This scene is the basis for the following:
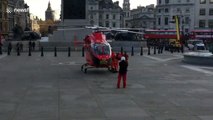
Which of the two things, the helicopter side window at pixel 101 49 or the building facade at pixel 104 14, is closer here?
the helicopter side window at pixel 101 49

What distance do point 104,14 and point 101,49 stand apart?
14872 centimetres

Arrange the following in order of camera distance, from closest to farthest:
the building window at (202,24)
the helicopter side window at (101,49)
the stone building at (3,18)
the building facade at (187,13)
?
the helicopter side window at (101,49) < the stone building at (3,18) < the building facade at (187,13) < the building window at (202,24)

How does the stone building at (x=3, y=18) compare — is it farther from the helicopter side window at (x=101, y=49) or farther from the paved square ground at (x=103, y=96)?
the paved square ground at (x=103, y=96)

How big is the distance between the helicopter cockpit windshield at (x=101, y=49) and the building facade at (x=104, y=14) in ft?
471

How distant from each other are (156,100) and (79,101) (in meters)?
2.88

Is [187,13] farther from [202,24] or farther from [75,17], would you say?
[75,17]

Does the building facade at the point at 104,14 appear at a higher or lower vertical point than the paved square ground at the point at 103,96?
higher

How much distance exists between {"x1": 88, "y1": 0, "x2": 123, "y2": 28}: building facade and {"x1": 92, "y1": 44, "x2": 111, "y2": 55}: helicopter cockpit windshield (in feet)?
471

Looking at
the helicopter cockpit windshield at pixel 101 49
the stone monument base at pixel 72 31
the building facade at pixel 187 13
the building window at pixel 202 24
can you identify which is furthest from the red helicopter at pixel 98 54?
the building window at pixel 202 24

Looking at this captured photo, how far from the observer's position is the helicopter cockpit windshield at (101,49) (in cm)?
2762

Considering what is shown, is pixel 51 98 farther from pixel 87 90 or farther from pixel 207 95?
pixel 207 95

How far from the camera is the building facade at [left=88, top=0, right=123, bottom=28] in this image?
565 ft

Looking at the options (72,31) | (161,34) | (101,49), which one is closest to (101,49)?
(101,49)

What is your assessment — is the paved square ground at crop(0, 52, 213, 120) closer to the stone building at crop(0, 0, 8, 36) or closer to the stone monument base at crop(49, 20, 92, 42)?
the stone monument base at crop(49, 20, 92, 42)
